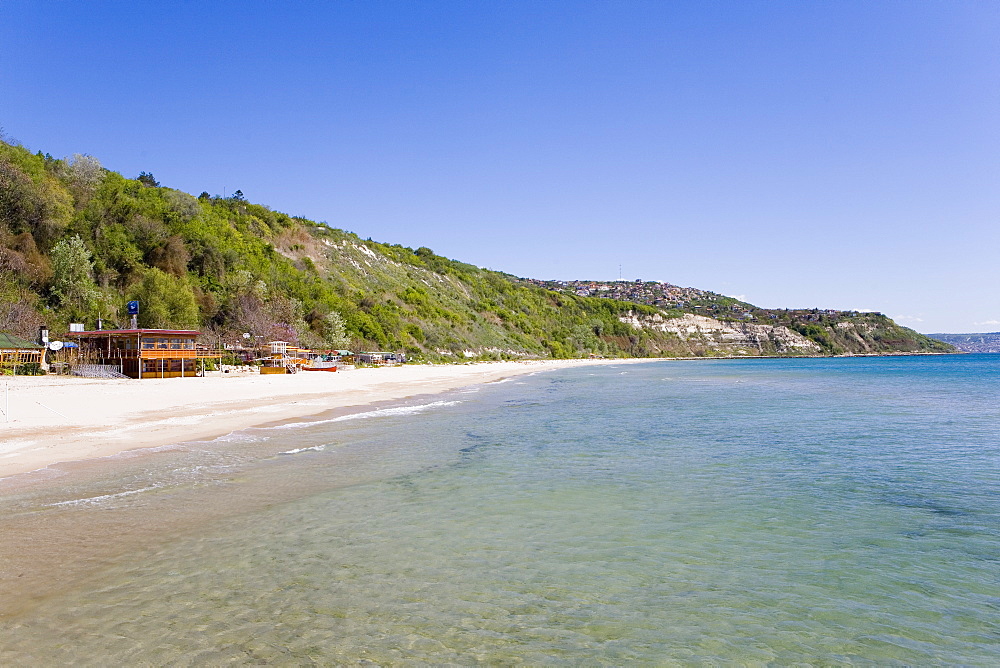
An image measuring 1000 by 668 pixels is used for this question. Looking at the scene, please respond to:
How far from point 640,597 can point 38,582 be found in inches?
215

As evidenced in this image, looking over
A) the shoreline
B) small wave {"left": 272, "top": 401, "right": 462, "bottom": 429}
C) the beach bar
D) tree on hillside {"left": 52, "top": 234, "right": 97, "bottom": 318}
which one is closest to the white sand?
the shoreline

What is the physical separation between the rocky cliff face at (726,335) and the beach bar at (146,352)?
118m

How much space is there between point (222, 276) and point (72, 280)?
49.5 ft

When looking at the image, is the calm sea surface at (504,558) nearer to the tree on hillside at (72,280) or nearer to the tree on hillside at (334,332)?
the tree on hillside at (72,280)

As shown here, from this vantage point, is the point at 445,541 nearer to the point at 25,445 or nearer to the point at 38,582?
the point at 38,582

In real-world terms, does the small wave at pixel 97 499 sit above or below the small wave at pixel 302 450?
above

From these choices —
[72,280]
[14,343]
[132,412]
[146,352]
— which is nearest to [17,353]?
[14,343]

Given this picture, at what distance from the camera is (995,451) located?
534 inches

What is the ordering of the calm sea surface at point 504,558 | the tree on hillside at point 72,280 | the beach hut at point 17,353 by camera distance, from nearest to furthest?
the calm sea surface at point 504,558
the beach hut at point 17,353
the tree on hillside at point 72,280

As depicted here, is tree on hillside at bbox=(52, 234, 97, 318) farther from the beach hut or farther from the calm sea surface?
the calm sea surface

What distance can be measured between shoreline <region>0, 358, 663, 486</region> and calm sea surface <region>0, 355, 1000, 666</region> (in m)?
1.35

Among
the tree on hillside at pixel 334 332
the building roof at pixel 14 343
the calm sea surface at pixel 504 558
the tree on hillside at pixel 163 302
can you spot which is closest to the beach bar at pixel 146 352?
the building roof at pixel 14 343

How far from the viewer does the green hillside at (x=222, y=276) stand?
44156mm

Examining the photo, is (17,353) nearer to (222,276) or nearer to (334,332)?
(222,276)
